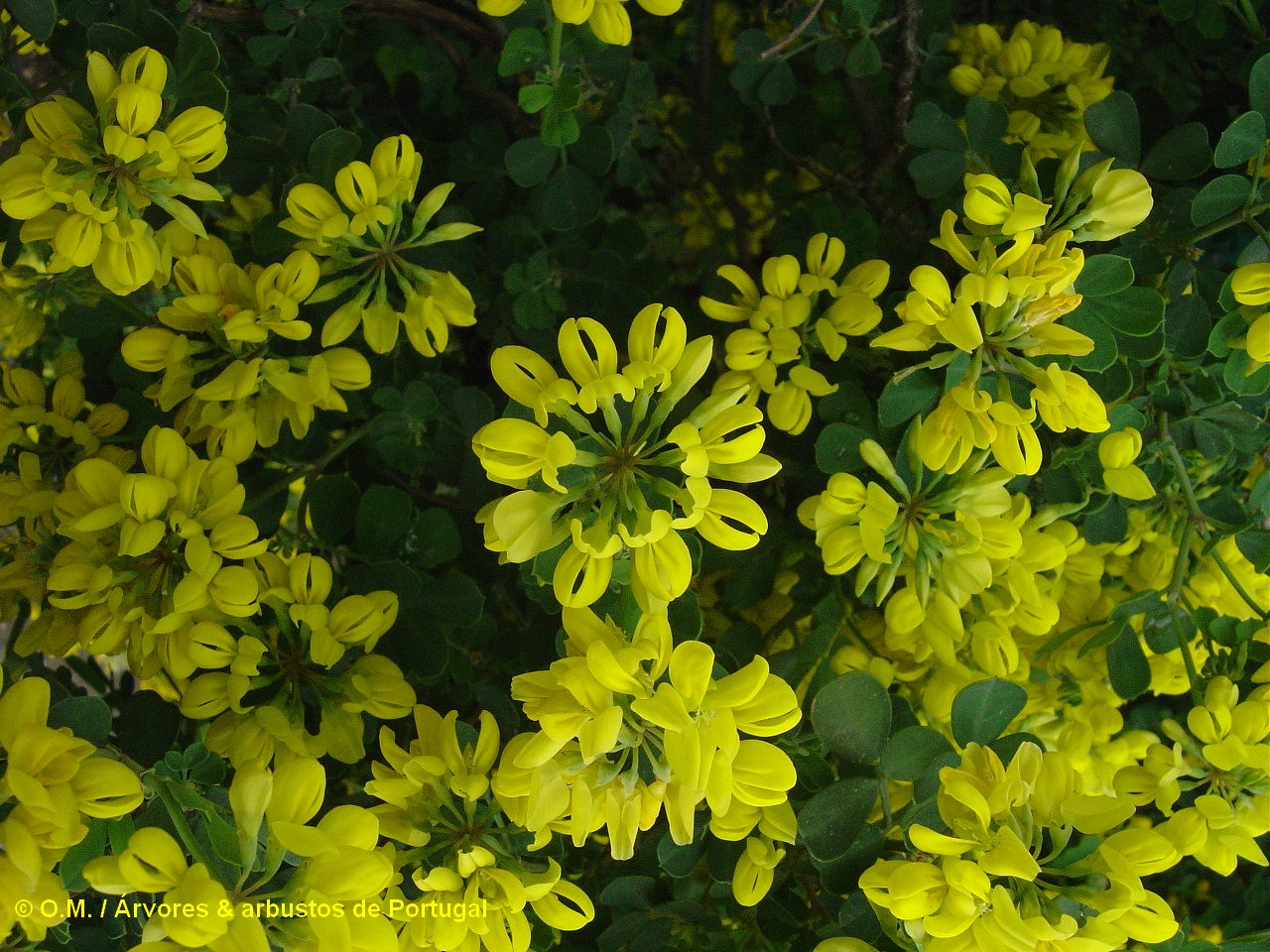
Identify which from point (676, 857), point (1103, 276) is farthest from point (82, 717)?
point (1103, 276)

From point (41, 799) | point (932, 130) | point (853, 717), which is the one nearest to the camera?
point (41, 799)

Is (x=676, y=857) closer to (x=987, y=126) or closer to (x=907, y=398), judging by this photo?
(x=907, y=398)

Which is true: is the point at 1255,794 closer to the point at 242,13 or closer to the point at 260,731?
the point at 260,731

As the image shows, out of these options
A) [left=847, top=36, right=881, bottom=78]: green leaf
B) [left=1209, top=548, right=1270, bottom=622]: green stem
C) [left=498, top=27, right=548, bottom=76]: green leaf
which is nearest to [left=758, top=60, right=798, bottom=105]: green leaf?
[left=847, top=36, right=881, bottom=78]: green leaf

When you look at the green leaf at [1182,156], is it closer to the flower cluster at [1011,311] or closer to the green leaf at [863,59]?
the flower cluster at [1011,311]

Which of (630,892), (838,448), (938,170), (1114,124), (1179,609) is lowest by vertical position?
(630,892)

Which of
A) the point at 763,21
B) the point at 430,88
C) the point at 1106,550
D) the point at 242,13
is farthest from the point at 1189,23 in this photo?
the point at 242,13

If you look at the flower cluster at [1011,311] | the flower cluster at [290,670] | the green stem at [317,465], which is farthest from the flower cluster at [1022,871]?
the green stem at [317,465]
